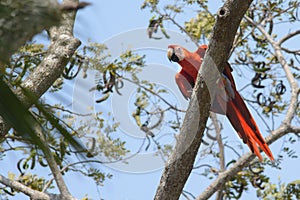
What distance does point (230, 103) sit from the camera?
3225 mm

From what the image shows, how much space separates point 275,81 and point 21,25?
4609mm

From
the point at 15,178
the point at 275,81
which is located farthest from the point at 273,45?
the point at 15,178

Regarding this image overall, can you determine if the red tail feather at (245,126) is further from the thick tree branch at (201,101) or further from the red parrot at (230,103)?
the thick tree branch at (201,101)

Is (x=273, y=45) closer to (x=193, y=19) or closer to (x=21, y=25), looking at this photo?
(x=193, y=19)

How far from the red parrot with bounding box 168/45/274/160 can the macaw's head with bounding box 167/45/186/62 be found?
0.04 feet

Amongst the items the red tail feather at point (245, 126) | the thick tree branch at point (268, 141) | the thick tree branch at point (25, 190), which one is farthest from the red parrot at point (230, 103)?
the thick tree branch at point (25, 190)

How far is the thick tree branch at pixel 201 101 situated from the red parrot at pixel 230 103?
1.13 meters

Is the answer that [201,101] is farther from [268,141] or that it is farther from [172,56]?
[268,141]

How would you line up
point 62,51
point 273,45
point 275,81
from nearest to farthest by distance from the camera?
point 62,51 → point 273,45 → point 275,81

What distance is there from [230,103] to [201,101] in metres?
1.46

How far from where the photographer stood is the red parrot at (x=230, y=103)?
3109mm

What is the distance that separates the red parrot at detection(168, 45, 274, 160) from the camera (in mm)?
3109

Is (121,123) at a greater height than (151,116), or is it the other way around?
(151,116)

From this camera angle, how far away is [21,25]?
360 millimetres
